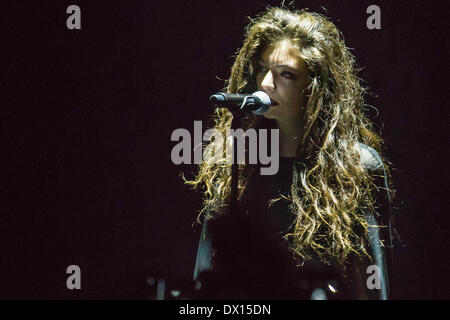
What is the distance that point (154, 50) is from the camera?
2.32m

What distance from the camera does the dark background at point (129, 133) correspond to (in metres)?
2.30

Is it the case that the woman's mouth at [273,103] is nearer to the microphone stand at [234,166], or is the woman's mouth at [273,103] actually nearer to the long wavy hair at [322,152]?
the long wavy hair at [322,152]

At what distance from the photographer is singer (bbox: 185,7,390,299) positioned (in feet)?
5.61

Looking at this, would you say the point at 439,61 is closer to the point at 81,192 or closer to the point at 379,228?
the point at 379,228

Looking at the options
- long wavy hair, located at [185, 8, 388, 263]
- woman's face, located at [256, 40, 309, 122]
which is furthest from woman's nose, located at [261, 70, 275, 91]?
long wavy hair, located at [185, 8, 388, 263]

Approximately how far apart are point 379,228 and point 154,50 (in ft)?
3.96

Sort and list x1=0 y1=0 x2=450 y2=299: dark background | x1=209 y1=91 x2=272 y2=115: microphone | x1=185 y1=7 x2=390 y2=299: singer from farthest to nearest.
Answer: x1=0 y1=0 x2=450 y2=299: dark background
x1=185 y1=7 x2=390 y2=299: singer
x1=209 y1=91 x2=272 y2=115: microphone

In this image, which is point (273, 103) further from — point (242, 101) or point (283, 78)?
point (242, 101)

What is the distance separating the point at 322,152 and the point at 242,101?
432 millimetres

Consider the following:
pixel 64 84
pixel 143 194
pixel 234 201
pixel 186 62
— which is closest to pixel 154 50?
pixel 186 62

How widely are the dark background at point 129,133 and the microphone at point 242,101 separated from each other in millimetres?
775

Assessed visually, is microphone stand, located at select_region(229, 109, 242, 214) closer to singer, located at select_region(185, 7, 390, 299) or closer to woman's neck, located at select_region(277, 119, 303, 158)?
singer, located at select_region(185, 7, 390, 299)

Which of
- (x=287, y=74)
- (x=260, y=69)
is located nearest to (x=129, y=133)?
(x=260, y=69)

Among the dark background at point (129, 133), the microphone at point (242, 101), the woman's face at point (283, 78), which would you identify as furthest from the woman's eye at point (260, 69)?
the dark background at point (129, 133)
